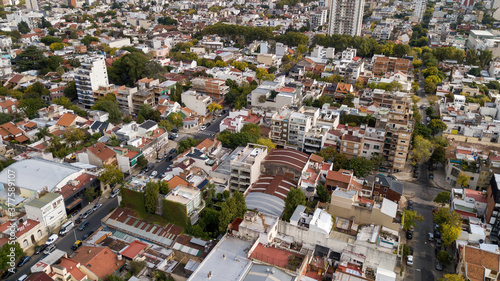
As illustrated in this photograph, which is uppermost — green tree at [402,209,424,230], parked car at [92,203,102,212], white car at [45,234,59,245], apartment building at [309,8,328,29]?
apartment building at [309,8,328,29]

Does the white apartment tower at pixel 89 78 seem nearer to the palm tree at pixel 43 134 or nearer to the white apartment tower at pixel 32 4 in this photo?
the palm tree at pixel 43 134

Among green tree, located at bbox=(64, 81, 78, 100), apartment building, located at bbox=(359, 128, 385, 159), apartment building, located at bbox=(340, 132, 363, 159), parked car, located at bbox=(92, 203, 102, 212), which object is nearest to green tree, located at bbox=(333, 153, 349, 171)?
apartment building, located at bbox=(340, 132, 363, 159)

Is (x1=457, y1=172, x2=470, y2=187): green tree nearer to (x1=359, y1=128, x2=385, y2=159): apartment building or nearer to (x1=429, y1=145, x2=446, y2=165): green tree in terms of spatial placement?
(x1=429, y1=145, x2=446, y2=165): green tree

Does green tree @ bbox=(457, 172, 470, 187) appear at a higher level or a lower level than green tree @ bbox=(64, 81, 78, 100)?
lower

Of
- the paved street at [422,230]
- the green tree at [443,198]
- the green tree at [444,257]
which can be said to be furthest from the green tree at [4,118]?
the green tree at [443,198]

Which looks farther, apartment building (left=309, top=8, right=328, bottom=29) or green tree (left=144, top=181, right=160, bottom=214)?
apartment building (left=309, top=8, right=328, bottom=29)

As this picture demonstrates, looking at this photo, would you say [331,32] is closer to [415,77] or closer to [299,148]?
[415,77]

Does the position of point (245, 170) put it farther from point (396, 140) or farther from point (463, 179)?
point (463, 179)

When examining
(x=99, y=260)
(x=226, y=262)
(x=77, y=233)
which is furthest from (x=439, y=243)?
(x=77, y=233)
